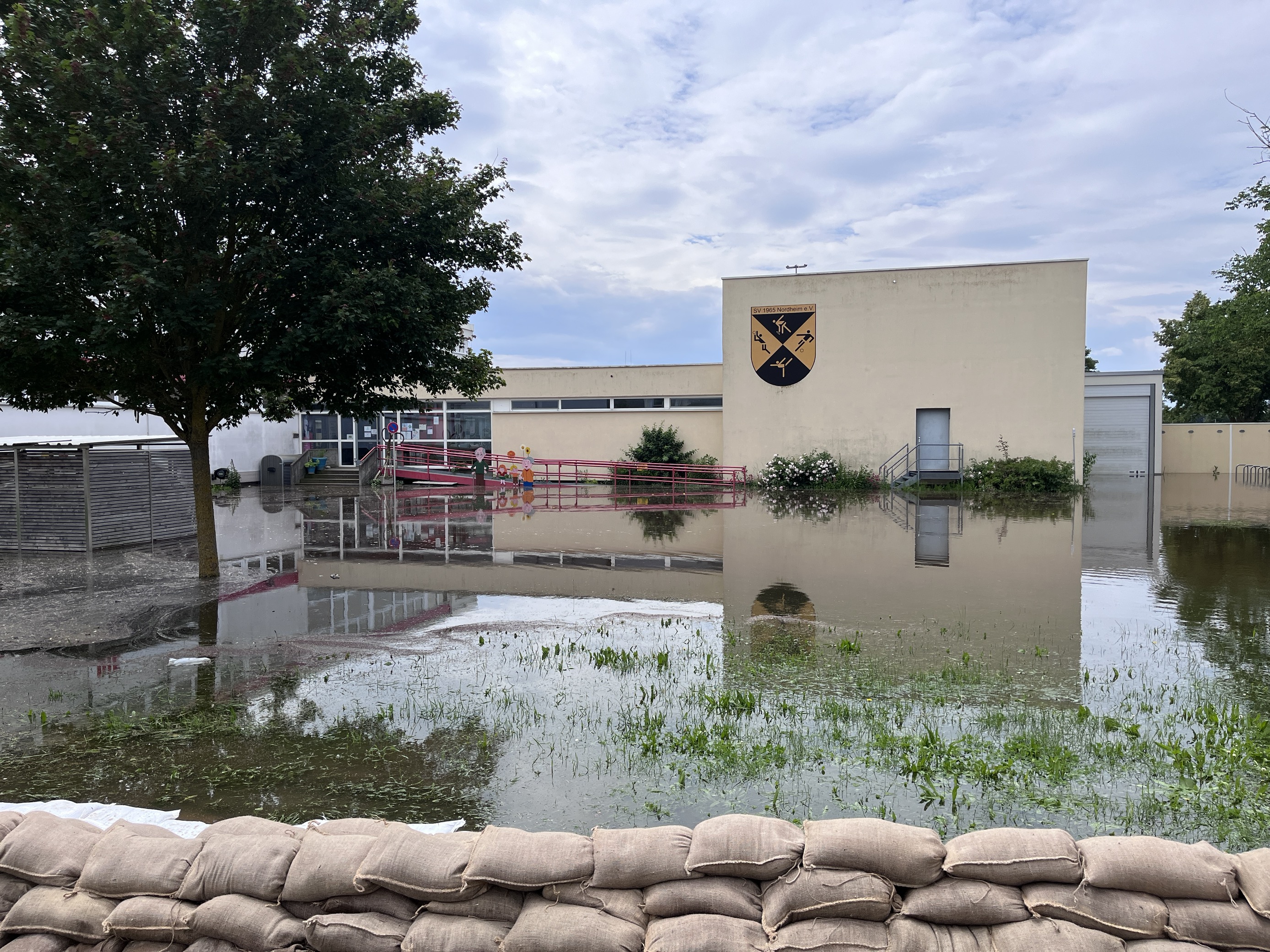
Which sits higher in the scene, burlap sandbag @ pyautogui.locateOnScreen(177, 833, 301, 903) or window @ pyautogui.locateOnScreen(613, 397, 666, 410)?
window @ pyautogui.locateOnScreen(613, 397, 666, 410)

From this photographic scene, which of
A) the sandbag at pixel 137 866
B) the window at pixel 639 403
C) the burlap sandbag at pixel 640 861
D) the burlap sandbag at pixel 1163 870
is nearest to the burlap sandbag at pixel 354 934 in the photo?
the sandbag at pixel 137 866

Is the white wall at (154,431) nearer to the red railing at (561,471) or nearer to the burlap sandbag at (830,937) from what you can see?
the red railing at (561,471)

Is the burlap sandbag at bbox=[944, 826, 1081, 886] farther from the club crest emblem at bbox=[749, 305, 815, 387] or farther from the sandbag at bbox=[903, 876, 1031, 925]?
the club crest emblem at bbox=[749, 305, 815, 387]

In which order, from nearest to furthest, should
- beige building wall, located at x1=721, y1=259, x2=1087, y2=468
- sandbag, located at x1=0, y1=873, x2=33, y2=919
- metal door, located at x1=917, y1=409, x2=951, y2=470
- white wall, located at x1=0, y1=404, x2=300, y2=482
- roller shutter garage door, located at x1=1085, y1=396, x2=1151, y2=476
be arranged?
sandbag, located at x1=0, y1=873, x2=33, y2=919
white wall, located at x1=0, y1=404, x2=300, y2=482
beige building wall, located at x1=721, y1=259, x2=1087, y2=468
metal door, located at x1=917, y1=409, x2=951, y2=470
roller shutter garage door, located at x1=1085, y1=396, x2=1151, y2=476

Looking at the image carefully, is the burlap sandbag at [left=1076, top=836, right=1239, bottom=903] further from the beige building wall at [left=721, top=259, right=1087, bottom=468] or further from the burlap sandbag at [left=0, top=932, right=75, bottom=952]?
the beige building wall at [left=721, top=259, right=1087, bottom=468]

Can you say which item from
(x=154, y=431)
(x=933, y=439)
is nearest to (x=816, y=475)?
(x=933, y=439)

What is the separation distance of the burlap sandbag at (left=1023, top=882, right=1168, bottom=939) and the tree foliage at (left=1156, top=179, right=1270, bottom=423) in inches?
1296

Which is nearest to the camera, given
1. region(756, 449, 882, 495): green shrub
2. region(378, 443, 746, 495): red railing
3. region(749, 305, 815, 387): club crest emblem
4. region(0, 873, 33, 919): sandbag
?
region(0, 873, 33, 919): sandbag

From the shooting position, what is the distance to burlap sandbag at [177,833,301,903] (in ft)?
8.91

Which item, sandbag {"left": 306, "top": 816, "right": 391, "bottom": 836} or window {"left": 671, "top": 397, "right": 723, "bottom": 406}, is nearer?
sandbag {"left": 306, "top": 816, "right": 391, "bottom": 836}

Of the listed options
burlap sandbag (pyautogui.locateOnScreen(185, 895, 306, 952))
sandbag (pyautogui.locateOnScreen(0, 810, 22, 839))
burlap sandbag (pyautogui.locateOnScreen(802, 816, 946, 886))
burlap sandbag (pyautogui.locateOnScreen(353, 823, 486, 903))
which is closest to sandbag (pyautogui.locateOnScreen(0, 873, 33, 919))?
sandbag (pyautogui.locateOnScreen(0, 810, 22, 839))

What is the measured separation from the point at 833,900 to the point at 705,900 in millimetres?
373

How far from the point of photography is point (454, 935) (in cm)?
261

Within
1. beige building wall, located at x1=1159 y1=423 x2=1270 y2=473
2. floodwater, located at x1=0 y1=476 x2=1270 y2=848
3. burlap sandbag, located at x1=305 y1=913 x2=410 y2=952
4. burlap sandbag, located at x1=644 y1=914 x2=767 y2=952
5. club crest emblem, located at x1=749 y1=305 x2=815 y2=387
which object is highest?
club crest emblem, located at x1=749 y1=305 x2=815 y2=387
